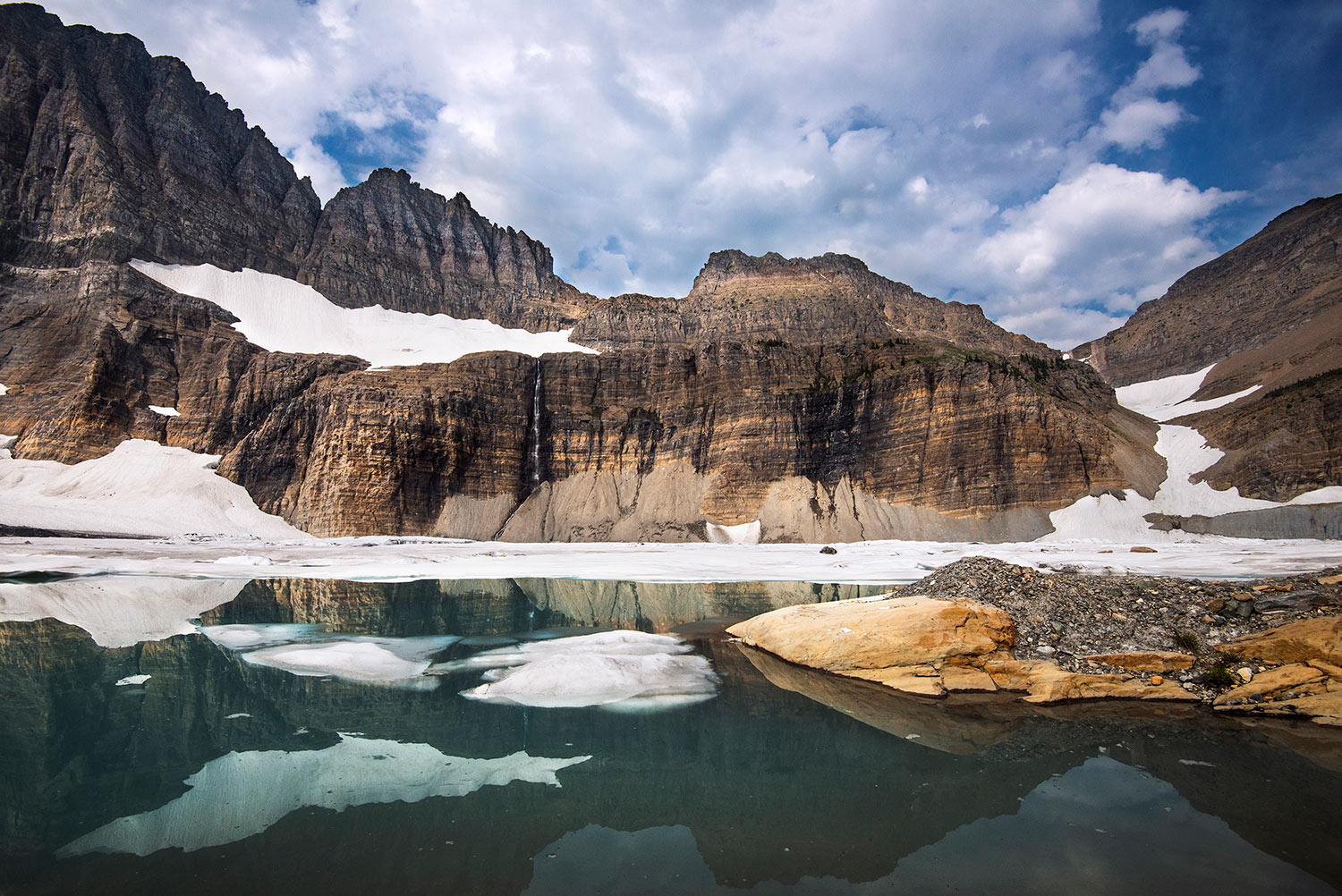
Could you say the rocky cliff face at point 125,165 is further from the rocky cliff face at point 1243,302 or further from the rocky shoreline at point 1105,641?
the rocky cliff face at point 1243,302

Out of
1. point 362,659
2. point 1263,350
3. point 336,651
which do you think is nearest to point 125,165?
point 336,651

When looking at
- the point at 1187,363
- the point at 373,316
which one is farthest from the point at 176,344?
the point at 1187,363

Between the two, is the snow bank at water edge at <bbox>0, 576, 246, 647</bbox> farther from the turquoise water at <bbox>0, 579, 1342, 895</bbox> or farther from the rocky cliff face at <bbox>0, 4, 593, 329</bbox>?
the rocky cliff face at <bbox>0, 4, 593, 329</bbox>

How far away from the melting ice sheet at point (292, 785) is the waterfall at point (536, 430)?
65464 mm

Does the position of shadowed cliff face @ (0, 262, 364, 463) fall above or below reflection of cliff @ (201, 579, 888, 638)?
above

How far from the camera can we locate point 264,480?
6756 cm

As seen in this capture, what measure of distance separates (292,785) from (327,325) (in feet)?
354

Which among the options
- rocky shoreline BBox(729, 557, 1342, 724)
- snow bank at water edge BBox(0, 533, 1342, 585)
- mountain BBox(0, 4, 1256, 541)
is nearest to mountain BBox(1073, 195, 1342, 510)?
mountain BBox(0, 4, 1256, 541)

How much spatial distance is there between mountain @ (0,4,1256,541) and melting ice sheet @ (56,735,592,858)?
188 feet

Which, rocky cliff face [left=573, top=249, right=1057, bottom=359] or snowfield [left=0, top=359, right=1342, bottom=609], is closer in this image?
snowfield [left=0, top=359, right=1342, bottom=609]

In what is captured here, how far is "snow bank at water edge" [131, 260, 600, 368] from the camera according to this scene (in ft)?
295

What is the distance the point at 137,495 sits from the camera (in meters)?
61.4

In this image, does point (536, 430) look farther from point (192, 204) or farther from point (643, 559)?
point (192, 204)

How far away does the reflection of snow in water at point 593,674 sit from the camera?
10984 mm
